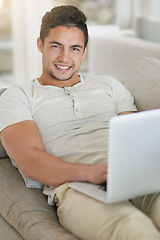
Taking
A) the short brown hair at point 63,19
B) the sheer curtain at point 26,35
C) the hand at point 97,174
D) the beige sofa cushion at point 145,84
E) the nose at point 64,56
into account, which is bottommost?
the sheer curtain at point 26,35

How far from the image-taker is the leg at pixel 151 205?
1.40 m

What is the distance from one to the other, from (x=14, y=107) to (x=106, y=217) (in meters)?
0.60

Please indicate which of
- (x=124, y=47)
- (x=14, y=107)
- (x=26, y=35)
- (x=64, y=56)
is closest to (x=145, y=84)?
(x=64, y=56)

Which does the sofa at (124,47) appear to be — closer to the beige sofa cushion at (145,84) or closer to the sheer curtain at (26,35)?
the sheer curtain at (26,35)

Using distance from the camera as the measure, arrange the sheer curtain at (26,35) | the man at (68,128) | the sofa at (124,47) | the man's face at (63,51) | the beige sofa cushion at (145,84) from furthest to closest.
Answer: the sheer curtain at (26,35) < the sofa at (124,47) < the beige sofa cushion at (145,84) < the man's face at (63,51) < the man at (68,128)

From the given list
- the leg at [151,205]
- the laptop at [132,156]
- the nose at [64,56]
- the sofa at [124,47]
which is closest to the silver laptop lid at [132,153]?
the laptop at [132,156]

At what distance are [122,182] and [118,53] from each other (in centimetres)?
281

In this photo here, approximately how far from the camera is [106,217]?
50.9 inches

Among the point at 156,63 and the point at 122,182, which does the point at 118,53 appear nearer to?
the point at 156,63

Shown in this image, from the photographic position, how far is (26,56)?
453 cm

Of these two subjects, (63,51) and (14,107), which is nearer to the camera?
(14,107)

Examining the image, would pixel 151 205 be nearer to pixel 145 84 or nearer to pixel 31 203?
pixel 31 203

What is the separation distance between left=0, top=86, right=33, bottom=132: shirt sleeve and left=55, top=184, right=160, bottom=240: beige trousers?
327 mm

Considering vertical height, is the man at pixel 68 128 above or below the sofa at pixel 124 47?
above
